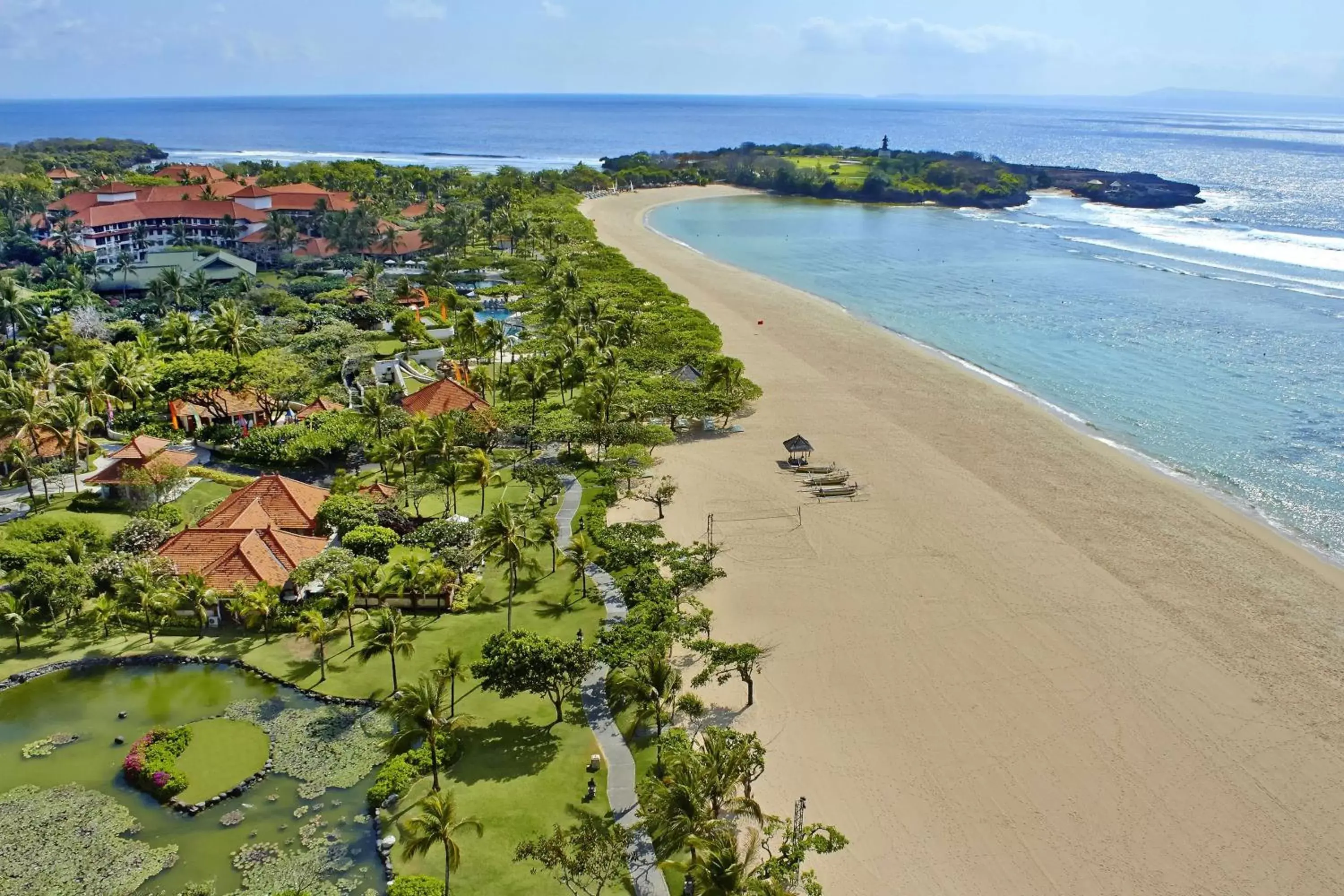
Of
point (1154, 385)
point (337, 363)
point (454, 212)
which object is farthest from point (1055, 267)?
point (337, 363)

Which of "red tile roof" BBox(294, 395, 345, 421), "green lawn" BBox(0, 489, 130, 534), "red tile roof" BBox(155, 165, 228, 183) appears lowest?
"green lawn" BBox(0, 489, 130, 534)

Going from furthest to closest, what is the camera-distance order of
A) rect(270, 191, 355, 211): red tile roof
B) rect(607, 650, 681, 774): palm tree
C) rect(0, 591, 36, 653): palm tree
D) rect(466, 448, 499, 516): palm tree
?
1. rect(270, 191, 355, 211): red tile roof
2. rect(466, 448, 499, 516): palm tree
3. rect(0, 591, 36, 653): palm tree
4. rect(607, 650, 681, 774): palm tree

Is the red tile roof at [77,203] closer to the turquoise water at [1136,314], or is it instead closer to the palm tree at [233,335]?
the palm tree at [233,335]

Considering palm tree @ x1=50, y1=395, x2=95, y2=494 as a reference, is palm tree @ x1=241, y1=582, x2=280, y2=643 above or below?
below

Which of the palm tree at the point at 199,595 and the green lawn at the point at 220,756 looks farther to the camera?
the palm tree at the point at 199,595

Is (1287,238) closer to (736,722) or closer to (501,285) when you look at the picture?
Result: (501,285)

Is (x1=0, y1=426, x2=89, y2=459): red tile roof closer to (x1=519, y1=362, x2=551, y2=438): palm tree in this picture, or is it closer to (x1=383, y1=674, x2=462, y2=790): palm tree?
(x1=519, y1=362, x2=551, y2=438): palm tree

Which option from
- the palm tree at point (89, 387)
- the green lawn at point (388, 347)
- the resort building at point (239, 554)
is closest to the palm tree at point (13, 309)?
the palm tree at point (89, 387)

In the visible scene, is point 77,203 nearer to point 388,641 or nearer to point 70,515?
point 70,515

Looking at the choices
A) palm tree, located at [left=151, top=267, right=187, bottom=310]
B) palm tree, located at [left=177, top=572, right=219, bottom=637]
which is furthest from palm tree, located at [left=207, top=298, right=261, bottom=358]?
palm tree, located at [left=177, top=572, right=219, bottom=637]
